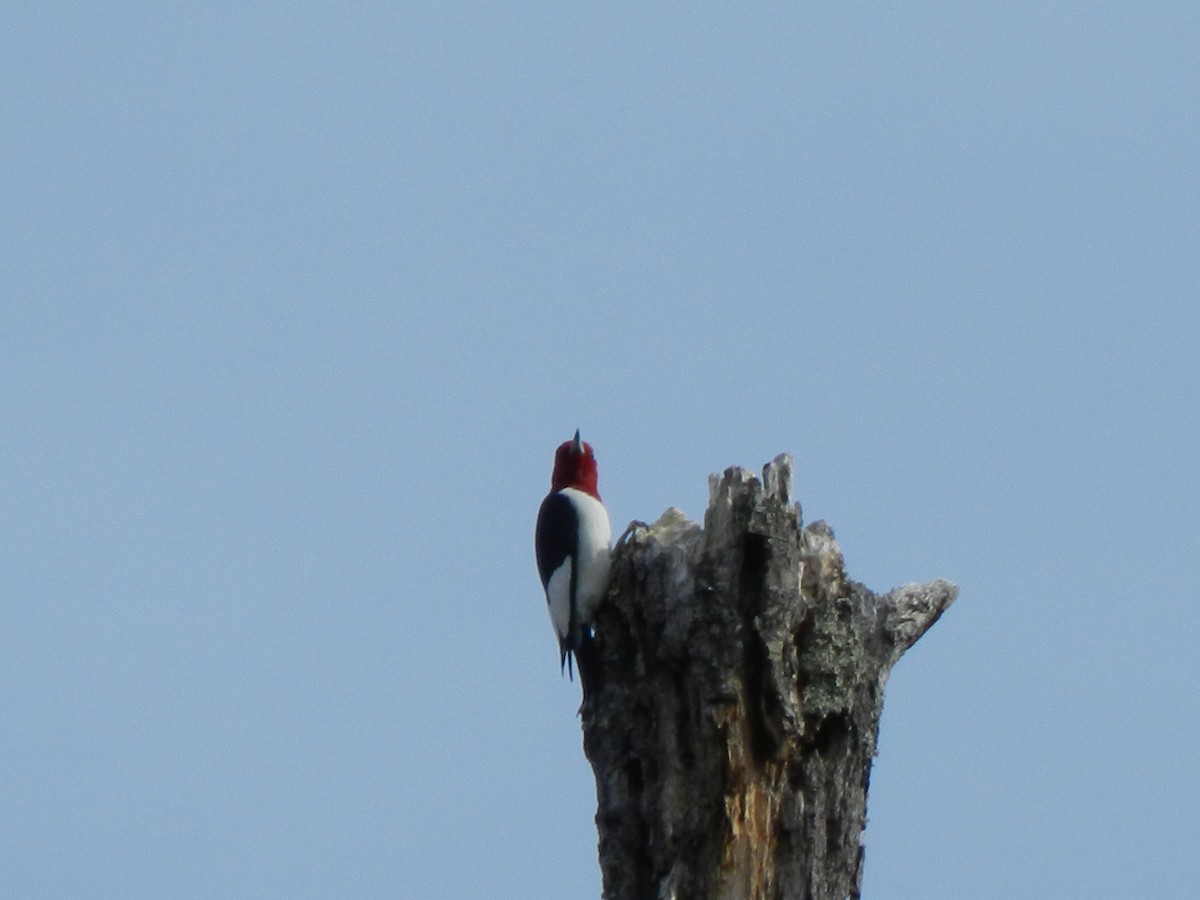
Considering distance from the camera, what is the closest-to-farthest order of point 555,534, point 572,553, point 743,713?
point 743,713
point 572,553
point 555,534

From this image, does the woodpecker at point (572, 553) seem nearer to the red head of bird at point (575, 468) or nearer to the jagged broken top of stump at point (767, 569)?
the red head of bird at point (575, 468)

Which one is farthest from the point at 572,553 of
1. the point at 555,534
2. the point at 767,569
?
the point at 767,569

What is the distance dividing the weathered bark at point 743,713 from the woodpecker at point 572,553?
3.24ft

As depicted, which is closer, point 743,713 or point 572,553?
point 743,713

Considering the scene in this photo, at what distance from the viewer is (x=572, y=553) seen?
793 centimetres

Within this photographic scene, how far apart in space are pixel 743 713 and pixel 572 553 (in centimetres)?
211

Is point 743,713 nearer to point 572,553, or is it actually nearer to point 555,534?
point 572,553

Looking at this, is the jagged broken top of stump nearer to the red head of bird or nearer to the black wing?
the black wing

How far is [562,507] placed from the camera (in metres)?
8.36

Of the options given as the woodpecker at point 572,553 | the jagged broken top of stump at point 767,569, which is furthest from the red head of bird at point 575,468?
the jagged broken top of stump at point 767,569

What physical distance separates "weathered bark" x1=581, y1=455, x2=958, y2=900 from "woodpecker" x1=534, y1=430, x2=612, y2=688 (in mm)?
988

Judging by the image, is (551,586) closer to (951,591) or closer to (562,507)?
(562,507)

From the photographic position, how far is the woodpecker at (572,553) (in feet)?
24.3

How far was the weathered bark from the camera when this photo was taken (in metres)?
5.88
